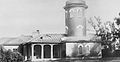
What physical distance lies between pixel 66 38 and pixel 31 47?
6.55 m

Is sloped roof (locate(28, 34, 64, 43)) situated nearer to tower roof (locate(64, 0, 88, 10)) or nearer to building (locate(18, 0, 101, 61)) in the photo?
building (locate(18, 0, 101, 61))

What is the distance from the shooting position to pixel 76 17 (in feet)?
187

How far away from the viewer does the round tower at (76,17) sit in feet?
185

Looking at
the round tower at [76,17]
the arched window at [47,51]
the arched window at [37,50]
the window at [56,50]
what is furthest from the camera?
the arched window at [47,51]

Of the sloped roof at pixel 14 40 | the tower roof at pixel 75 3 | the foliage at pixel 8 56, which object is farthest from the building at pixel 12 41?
the foliage at pixel 8 56

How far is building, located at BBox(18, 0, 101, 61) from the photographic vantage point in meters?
54.3

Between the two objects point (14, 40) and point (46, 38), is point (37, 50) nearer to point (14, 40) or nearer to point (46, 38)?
point (46, 38)

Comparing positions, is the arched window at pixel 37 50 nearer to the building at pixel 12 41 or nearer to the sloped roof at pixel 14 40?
the building at pixel 12 41

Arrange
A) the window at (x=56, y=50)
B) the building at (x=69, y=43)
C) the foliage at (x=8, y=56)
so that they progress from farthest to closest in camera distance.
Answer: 1. the window at (x=56, y=50)
2. the building at (x=69, y=43)
3. the foliage at (x=8, y=56)

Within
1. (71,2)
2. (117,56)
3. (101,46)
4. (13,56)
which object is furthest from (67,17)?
(13,56)

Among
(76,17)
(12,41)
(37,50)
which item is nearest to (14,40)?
(12,41)

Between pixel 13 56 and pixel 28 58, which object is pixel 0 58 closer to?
pixel 13 56

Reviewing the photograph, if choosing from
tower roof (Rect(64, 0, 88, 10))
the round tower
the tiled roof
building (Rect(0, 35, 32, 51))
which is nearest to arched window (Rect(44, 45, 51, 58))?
the tiled roof

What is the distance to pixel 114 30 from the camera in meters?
47.1
